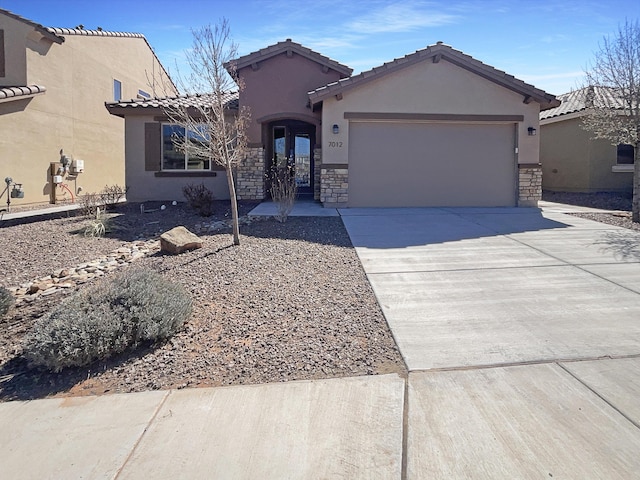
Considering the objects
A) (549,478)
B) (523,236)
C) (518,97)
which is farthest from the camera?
(518,97)

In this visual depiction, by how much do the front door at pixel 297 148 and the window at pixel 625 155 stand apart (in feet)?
39.0

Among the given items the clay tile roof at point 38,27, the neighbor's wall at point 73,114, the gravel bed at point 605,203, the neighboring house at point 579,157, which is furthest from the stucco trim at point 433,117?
the clay tile roof at point 38,27

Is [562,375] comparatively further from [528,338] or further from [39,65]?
[39,65]

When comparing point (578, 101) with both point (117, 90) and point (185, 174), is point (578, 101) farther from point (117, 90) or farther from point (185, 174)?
point (117, 90)

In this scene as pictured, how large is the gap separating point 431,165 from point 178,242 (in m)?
8.47

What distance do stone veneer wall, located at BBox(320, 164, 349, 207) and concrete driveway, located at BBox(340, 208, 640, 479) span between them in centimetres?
483

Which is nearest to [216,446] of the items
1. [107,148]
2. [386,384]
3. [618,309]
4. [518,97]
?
[386,384]

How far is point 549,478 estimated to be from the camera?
2863mm

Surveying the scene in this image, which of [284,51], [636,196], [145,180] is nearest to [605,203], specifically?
[636,196]

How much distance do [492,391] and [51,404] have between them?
3563 millimetres

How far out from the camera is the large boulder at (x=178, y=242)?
854 cm

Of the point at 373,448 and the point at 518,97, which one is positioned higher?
the point at 518,97

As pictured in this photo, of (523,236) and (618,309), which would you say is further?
(523,236)

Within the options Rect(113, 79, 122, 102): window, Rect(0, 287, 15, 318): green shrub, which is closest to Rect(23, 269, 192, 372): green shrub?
Rect(0, 287, 15, 318): green shrub
